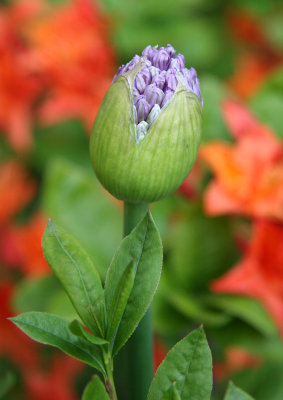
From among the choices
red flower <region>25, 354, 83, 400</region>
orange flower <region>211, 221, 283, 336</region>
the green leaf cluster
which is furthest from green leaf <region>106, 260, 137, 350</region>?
red flower <region>25, 354, 83, 400</region>

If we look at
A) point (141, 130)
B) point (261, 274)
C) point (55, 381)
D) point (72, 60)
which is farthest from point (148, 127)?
point (72, 60)

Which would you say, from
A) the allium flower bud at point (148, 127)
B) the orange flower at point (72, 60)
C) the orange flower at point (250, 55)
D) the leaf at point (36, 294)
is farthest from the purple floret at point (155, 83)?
the orange flower at point (250, 55)

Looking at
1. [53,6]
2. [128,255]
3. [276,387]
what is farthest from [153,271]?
[53,6]

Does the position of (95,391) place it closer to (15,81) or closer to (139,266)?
(139,266)

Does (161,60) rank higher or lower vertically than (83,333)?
higher

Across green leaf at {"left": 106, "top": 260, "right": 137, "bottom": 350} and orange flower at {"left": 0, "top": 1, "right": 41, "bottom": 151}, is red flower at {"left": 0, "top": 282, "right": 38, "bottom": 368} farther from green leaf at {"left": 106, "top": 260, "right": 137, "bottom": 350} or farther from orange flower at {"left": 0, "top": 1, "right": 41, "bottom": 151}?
green leaf at {"left": 106, "top": 260, "right": 137, "bottom": 350}

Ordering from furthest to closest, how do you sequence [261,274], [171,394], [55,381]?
1. [55,381]
2. [261,274]
3. [171,394]

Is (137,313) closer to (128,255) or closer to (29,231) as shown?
(128,255)
